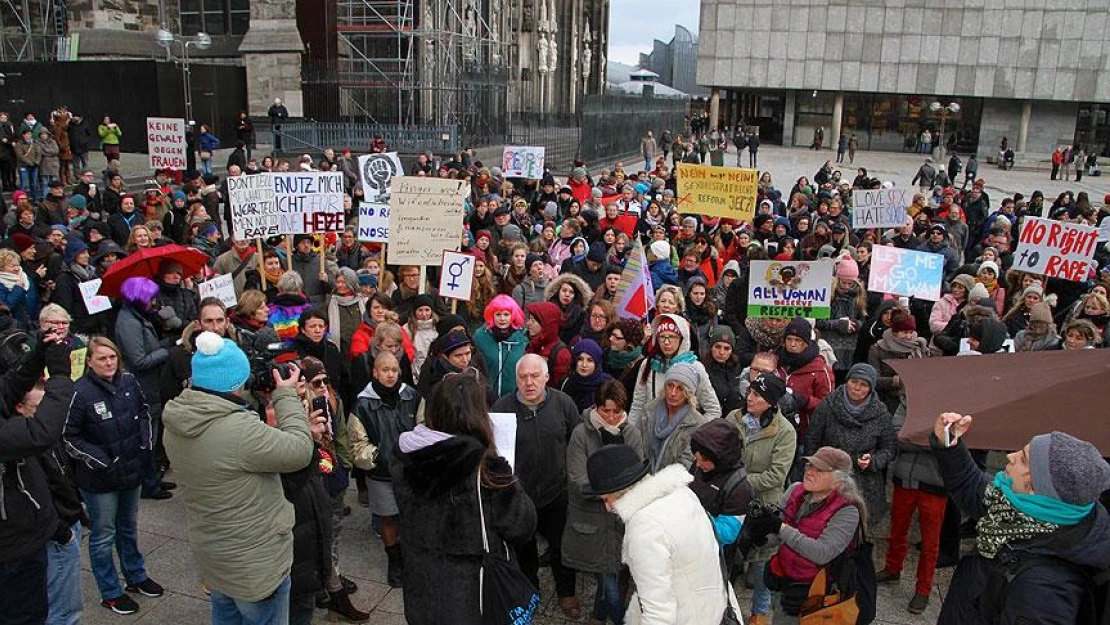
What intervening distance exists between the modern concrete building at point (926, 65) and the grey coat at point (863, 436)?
47665 mm

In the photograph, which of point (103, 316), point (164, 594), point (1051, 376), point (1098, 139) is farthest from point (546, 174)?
point (1098, 139)

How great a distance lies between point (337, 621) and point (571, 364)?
233cm

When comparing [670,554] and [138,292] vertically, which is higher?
[138,292]

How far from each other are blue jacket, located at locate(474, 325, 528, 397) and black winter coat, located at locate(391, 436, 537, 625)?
284cm

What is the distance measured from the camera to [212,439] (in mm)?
3564

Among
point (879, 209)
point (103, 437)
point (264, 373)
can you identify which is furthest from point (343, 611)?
point (879, 209)

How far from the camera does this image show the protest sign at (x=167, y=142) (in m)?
14.8

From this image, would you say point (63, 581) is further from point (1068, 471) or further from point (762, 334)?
point (762, 334)

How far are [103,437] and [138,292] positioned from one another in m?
2.09

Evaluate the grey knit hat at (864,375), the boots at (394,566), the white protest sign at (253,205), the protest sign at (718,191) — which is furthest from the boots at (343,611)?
the protest sign at (718,191)

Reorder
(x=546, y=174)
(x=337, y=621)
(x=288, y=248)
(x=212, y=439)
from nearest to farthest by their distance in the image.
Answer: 1. (x=212, y=439)
2. (x=337, y=621)
3. (x=288, y=248)
4. (x=546, y=174)

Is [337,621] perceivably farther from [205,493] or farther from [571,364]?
[571,364]

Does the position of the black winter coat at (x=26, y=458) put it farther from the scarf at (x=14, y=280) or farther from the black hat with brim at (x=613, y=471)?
the scarf at (x=14, y=280)

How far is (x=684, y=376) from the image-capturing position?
208 inches
